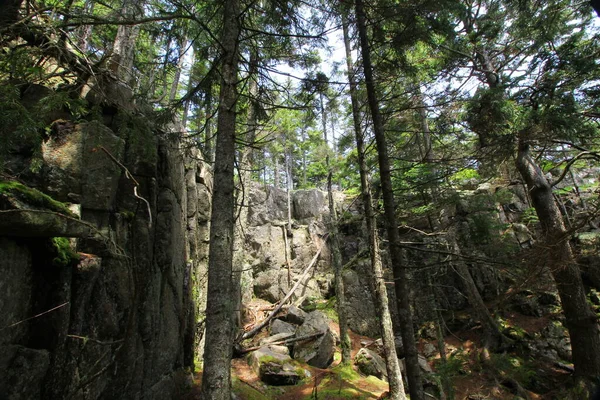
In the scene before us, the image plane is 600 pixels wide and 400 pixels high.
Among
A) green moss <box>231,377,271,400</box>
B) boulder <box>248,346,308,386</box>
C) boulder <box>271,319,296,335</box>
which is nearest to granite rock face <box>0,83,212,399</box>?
green moss <box>231,377,271,400</box>

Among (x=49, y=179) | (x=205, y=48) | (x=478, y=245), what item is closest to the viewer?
(x=49, y=179)

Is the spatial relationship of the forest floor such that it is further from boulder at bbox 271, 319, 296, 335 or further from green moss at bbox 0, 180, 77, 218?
green moss at bbox 0, 180, 77, 218

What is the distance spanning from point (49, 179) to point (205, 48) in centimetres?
387

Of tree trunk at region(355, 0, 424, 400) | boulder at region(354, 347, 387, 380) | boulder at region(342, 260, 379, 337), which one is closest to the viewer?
tree trunk at region(355, 0, 424, 400)

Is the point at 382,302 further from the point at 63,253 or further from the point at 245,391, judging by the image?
the point at 63,253

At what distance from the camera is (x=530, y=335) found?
41.2 ft

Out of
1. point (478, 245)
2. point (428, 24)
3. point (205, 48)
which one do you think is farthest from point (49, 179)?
point (478, 245)

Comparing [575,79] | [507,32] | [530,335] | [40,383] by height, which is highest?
[507,32]

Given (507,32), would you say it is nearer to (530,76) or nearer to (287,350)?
(530,76)

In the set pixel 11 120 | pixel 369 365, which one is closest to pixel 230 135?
pixel 11 120

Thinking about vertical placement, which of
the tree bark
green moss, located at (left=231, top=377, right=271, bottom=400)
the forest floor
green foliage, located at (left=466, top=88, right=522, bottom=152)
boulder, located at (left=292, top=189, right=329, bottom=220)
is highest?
boulder, located at (left=292, top=189, right=329, bottom=220)

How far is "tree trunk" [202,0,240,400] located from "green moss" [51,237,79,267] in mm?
1703

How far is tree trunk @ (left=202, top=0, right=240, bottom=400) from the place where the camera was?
11.8ft

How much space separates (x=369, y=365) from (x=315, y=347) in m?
2.16
